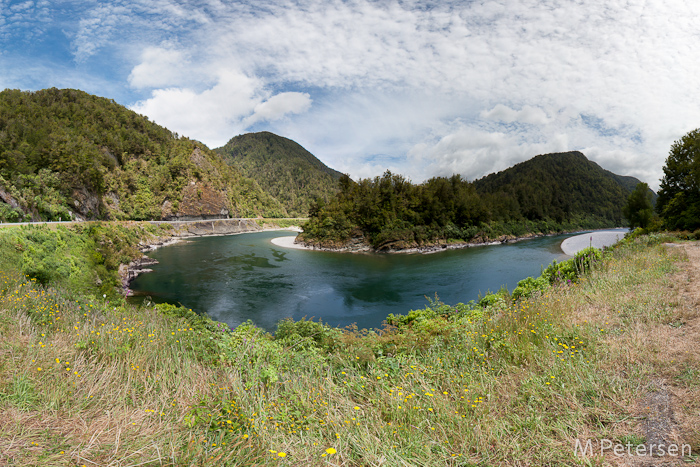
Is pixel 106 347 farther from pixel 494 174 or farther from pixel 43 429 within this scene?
pixel 494 174

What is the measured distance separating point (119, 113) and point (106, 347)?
109m

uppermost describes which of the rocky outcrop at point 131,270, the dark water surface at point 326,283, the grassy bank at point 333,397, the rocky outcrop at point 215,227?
the rocky outcrop at point 215,227

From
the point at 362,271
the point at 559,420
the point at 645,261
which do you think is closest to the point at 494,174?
the point at 362,271

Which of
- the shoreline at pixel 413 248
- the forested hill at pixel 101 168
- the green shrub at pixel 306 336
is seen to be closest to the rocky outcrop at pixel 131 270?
the forested hill at pixel 101 168

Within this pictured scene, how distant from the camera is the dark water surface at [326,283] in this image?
49.6 feet

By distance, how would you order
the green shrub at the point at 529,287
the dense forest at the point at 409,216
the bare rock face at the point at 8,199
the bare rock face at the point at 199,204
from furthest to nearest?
1. the bare rock face at the point at 199,204
2. the dense forest at the point at 409,216
3. the bare rock face at the point at 8,199
4. the green shrub at the point at 529,287

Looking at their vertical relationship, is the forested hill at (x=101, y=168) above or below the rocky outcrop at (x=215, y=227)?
above

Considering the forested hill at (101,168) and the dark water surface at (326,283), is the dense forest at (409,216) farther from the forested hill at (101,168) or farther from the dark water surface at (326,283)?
the forested hill at (101,168)

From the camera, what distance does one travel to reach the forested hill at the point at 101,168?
31266 mm

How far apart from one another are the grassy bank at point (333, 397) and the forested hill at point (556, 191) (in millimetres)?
54787

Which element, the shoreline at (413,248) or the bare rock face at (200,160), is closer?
the shoreline at (413,248)

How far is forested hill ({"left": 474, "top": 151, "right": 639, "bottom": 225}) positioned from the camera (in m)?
61.2

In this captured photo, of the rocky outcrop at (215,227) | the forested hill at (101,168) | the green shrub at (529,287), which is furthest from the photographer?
the rocky outcrop at (215,227)

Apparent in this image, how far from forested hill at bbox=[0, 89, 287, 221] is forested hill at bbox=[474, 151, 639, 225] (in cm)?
6402
